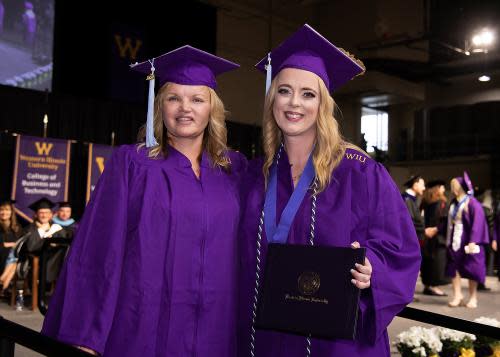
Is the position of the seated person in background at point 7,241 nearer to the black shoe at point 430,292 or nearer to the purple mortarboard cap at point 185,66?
the black shoe at point 430,292

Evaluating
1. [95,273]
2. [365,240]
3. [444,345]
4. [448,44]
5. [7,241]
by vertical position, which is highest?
[448,44]

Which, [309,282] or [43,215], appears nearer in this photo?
[309,282]

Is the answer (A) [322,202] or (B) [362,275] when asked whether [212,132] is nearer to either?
(A) [322,202]

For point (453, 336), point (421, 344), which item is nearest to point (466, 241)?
point (453, 336)

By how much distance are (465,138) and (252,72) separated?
26.6 feet

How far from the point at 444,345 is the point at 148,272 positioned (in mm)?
2186

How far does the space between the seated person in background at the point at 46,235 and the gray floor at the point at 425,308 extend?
2.10 ft

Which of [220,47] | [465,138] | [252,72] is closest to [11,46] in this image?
[220,47]

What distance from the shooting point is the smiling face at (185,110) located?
2127 mm

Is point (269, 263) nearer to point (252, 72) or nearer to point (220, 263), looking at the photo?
point (220, 263)

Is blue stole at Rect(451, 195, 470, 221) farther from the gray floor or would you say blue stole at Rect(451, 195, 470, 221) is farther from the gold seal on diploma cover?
the gold seal on diploma cover

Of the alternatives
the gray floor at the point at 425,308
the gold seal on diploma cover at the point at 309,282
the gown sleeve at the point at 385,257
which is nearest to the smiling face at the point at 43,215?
the gray floor at the point at 425,308

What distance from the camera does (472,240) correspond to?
737 cm

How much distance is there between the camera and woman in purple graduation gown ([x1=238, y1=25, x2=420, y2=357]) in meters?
1.76
